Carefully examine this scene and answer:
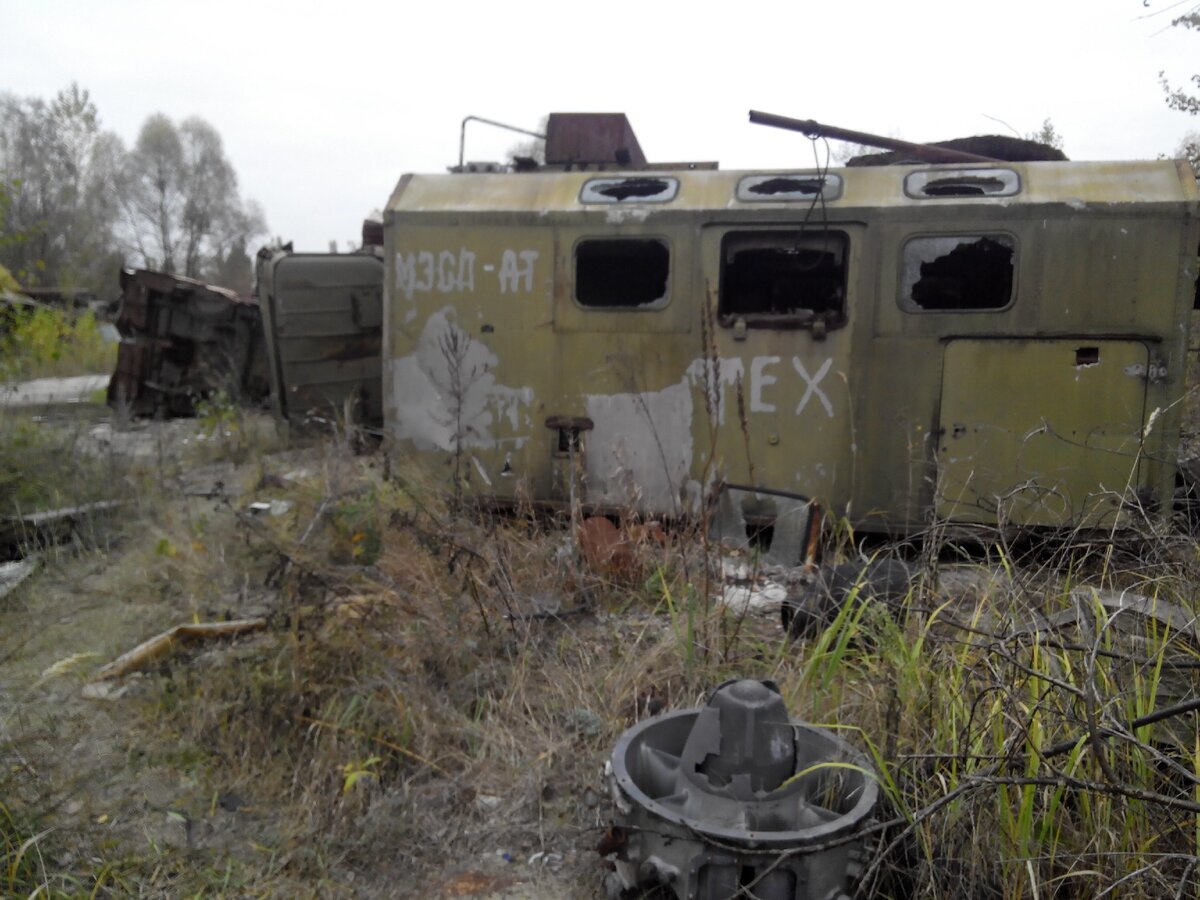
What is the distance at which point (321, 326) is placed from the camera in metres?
8.27

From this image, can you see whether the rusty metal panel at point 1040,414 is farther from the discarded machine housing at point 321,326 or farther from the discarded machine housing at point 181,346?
the discarded machine housing at point 181,346

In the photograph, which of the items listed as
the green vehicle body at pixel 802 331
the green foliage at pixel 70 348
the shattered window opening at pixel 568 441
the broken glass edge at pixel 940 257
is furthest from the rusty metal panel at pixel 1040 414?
the green foliage at pixel 70 348

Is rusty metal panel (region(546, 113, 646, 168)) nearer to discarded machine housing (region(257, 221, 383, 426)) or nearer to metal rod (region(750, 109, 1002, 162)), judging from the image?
metal rod (region(750, 109, 1002, 162))

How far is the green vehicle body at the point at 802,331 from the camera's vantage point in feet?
16.2

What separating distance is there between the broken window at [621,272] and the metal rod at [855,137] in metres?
0.98

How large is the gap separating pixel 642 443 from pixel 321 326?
3946mm

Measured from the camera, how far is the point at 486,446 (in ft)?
19.4

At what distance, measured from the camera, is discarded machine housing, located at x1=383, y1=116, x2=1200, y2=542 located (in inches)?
195

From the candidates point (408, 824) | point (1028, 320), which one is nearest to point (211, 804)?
point (408, 824)

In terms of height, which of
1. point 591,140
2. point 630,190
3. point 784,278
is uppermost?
point 591,140

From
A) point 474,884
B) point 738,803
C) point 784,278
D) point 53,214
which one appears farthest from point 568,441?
point 53,214

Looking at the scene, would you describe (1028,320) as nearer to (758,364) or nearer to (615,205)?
(758,364)

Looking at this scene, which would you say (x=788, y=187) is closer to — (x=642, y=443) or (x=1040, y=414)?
(x=642, y=443)

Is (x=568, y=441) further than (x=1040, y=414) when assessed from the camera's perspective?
Yes
